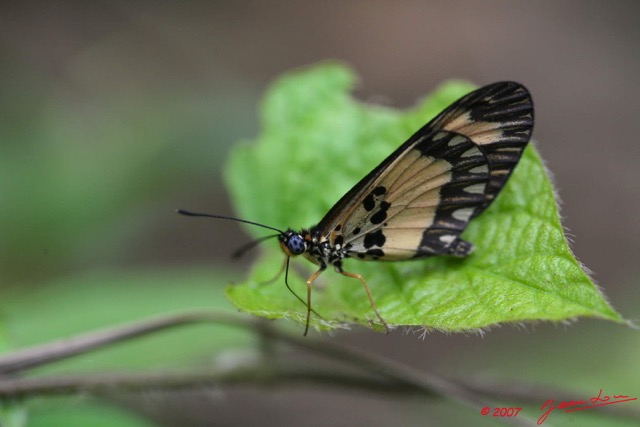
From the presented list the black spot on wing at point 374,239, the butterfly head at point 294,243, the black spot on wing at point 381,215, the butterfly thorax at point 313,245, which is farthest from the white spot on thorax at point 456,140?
the butterfly head at point 294,243

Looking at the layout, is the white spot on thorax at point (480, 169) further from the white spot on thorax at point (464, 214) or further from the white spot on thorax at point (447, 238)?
the white spot on thorax at point (447, 238)

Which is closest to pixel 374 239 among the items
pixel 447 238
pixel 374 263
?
pixel 374 263

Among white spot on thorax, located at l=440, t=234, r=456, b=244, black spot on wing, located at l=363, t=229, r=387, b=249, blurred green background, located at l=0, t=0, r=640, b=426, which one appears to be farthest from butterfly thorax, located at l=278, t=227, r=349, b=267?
blurred green background, located at l=0, t=0, r=640, b=426

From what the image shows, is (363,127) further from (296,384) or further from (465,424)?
(465,424)

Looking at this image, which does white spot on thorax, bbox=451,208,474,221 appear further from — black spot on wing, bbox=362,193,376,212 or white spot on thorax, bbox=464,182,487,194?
black spot on wing, bbox=362,193,376,212

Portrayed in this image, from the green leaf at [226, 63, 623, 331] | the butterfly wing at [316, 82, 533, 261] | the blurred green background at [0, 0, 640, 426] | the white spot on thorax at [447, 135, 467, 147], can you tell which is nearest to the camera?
the green leaf at [226, 63, 623, 331]

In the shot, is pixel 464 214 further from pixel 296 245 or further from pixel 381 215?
pixel 296 245

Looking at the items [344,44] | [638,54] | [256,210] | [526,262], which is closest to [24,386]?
[256,210]
